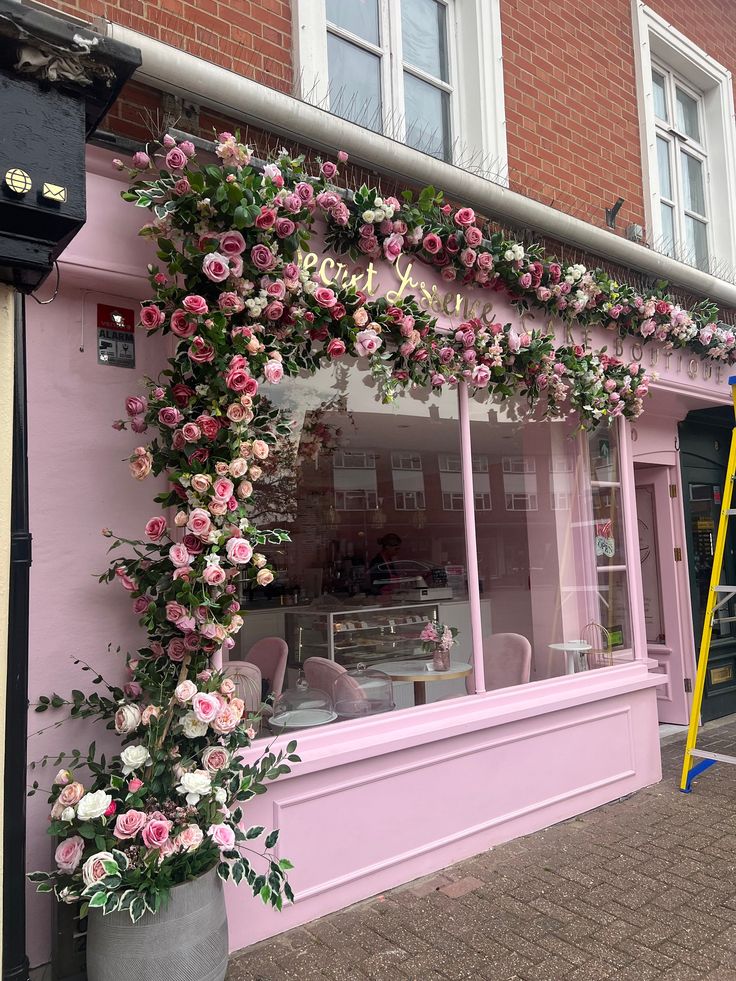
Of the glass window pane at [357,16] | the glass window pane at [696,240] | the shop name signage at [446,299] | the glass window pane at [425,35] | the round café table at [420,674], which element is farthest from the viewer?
the glass window pane at [696,240]

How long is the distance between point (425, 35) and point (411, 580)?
13.6 feet

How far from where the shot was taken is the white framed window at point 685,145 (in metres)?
6.60

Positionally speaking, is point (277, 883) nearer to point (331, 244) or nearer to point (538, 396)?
point (331, 244)

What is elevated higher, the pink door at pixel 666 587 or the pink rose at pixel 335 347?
the pink rose at pixel 335 347

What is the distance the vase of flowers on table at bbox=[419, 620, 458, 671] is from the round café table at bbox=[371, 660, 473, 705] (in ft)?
0.26

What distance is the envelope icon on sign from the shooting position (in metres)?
2.30

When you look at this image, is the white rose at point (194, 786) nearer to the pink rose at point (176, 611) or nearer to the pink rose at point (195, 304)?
the pink rose at point (176, 611)

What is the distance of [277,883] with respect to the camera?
9.32ft

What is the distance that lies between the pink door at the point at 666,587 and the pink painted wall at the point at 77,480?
18.2 feet

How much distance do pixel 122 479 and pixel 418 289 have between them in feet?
6.54

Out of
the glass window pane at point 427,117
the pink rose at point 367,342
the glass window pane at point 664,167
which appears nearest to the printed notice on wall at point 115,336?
the pink rose at point 367,342

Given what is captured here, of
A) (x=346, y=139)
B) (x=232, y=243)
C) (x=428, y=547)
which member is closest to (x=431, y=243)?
(x=346, y=139)

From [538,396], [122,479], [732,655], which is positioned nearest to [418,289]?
[538,396]

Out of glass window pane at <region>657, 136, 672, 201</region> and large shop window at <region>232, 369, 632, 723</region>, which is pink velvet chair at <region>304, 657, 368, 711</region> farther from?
Answer: glass window pane at <region>657, 136, 672, 201</region>
